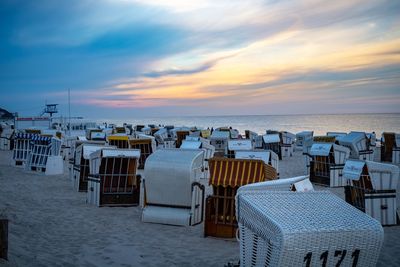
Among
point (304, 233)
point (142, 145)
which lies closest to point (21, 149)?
point (142, 145)

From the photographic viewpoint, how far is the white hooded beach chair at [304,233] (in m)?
4.82

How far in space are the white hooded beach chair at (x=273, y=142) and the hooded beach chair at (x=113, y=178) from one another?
1573 cm

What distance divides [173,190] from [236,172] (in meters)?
1.89

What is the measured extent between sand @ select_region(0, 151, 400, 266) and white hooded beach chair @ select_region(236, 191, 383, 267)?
89.6 inches

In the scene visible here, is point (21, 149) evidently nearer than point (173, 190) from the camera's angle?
No

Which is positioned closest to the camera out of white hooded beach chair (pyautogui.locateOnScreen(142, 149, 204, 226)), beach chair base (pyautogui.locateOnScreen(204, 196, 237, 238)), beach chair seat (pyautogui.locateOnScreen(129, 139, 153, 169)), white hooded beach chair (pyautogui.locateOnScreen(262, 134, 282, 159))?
beach chair base (pyautogui.locateOnScreen(204, 196, 237, 238))

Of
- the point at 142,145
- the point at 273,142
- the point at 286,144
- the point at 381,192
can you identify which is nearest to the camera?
the point at 381,192

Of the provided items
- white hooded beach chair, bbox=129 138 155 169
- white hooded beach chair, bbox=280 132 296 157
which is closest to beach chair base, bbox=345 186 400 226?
white hooded beach chair, bbox=129 138 155 169

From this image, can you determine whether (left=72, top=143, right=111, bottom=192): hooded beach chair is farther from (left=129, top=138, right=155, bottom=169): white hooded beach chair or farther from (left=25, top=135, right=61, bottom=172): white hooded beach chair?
(left=129, top=138, right=155, bottom=169): white hooded beach chair

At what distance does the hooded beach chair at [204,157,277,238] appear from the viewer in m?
9.16

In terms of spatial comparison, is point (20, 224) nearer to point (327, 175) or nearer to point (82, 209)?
point (82, 209)

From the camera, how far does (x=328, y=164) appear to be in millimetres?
17359

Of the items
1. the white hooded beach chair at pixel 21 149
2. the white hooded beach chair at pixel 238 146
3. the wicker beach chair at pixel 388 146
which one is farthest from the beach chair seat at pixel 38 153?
the wicker beach chair at pixel 388 146

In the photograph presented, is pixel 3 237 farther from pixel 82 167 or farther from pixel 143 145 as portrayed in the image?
pixel 143 145
